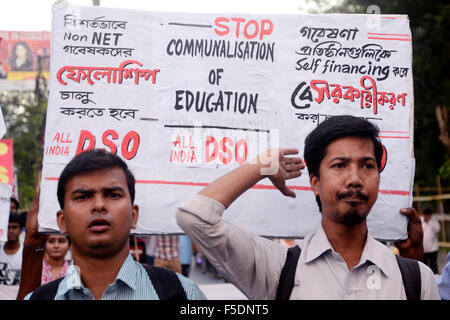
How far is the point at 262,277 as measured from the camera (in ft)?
8.46

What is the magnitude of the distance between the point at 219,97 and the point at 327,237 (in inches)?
53.4

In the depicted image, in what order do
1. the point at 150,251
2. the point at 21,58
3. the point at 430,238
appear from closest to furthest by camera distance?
1. the point at 150,251
2. the point at 430,238
3. the point at 21,58

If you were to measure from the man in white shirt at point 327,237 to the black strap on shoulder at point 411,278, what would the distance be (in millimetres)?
19

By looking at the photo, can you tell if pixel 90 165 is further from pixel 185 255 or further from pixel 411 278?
pixel 185 255

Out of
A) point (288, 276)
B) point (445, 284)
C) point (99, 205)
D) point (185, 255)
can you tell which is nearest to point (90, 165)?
point (99, 205)

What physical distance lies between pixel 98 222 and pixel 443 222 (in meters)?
14.1

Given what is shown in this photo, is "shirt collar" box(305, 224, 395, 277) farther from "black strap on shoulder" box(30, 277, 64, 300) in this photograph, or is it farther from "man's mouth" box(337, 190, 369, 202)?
"black strap on shoulder" box(30, 277, 64, 300)

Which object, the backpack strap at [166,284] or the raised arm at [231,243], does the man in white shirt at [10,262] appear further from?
the raised arm at [231,243]

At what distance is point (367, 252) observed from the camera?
2666mm

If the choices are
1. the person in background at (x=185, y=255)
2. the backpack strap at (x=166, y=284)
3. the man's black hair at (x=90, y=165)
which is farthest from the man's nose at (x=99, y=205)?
the person in background at (x=185, y=255)

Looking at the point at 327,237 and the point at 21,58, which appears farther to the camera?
the point at 21,58

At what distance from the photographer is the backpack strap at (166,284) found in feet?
8.46

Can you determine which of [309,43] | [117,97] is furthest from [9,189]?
[309,43]

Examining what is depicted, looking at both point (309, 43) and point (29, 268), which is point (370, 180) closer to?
point (309, 43)
